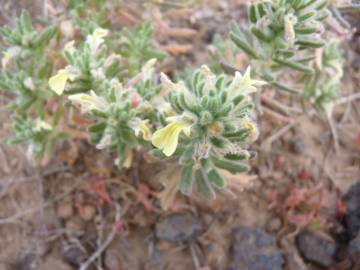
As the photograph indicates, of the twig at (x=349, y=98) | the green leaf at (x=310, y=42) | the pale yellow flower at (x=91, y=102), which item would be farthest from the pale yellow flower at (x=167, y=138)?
the twig at (x=349, y=98)

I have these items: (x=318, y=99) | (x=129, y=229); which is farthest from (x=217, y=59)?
(x=129, y=229)

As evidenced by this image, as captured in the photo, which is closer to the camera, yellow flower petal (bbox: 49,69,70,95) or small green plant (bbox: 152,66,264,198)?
small green plant (bbox: 152,66,264,198)

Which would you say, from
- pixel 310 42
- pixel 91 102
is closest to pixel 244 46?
pixel 310 42

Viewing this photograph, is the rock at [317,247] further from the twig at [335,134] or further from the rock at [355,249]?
the twig at [335,134]

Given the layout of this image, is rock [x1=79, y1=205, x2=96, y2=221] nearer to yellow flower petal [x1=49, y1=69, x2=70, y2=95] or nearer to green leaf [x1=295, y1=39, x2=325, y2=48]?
yellow flower petal [x1=49, y1=69, x2=70, y2=95]

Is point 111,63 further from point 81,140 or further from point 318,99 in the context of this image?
point 318,99

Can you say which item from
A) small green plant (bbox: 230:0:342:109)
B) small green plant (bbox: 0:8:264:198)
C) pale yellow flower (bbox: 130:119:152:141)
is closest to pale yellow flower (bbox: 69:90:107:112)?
small green plant (bbox: 0:8:264:198)
